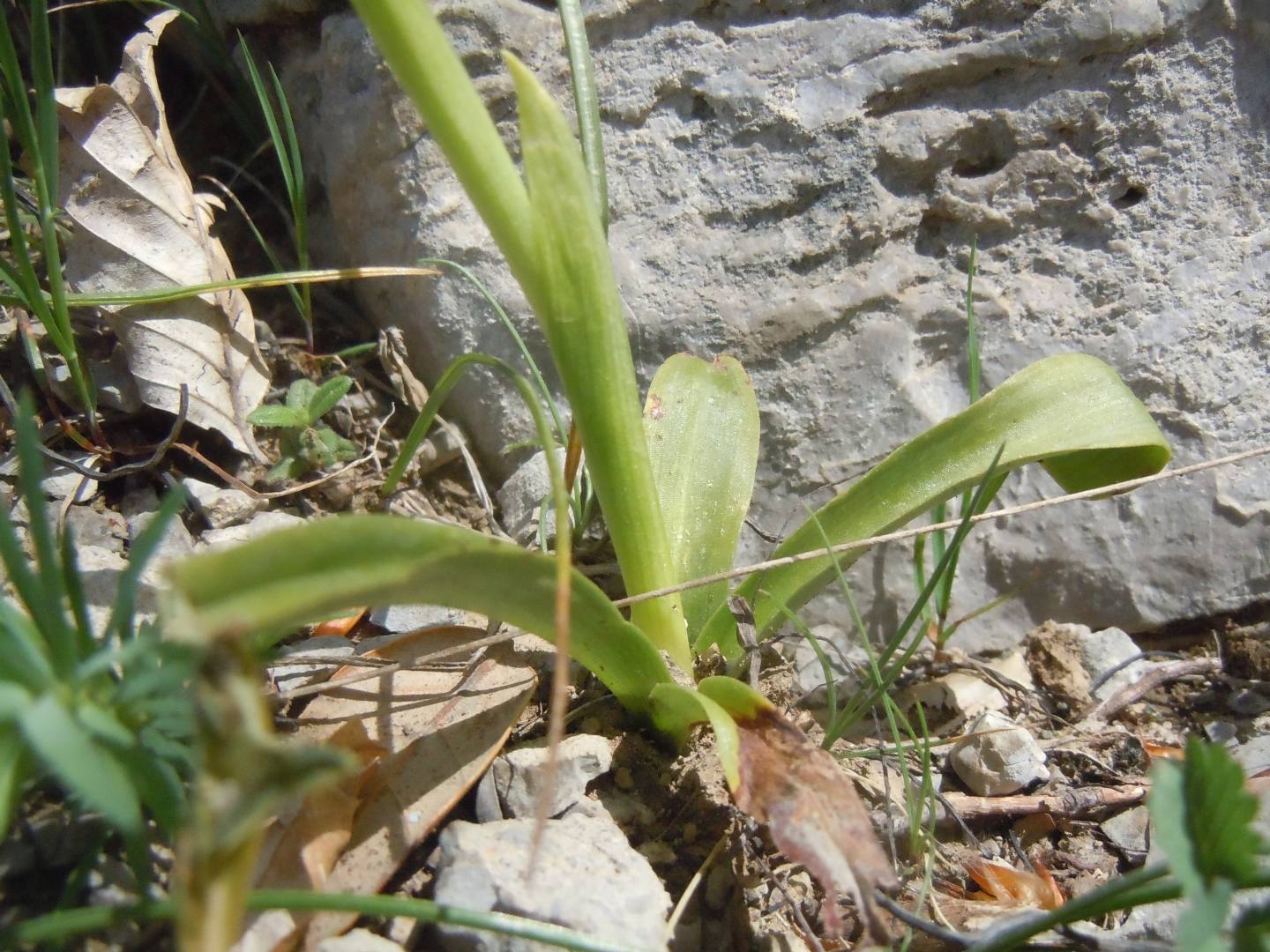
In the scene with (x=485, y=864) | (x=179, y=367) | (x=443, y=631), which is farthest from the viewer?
(x=179, y=367)

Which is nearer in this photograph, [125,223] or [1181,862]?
[1181,862]

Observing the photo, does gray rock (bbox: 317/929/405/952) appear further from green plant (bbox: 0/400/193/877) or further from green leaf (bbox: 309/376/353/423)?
green leaf (bbox: 309/376/353/423)

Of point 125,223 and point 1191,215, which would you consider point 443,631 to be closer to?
point 125,223

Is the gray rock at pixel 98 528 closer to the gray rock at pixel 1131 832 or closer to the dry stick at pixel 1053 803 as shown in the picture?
the dry stick at pixel 1053 803

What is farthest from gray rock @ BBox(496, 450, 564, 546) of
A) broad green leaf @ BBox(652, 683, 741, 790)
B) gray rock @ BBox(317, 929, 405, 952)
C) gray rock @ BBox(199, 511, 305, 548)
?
gray rock @ BBox(317, 929, 405, 952)

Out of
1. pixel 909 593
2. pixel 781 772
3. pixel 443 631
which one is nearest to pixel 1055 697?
pixel 909 593

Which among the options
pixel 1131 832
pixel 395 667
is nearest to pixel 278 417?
pixel 395 667

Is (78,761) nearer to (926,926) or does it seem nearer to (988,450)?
(926,926)
